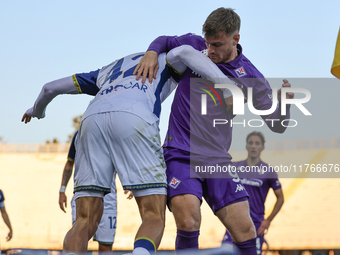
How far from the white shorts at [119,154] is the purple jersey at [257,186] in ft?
10.9

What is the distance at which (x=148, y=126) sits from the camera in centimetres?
278

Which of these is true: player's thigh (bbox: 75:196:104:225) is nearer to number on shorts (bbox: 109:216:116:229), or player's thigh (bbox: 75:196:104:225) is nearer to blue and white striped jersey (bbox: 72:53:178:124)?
blue and white striped jersey (bbox: 72:53:178:124)

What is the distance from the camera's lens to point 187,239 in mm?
2984

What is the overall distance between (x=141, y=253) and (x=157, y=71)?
56.8 inches

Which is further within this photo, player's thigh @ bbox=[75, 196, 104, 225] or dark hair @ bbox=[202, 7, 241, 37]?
dark hair @ bbox=[202, 7, 241, 37]

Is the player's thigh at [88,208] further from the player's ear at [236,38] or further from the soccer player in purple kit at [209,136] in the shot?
the player's ear at [236,38]

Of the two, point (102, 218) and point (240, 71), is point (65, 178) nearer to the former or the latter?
point (102, 218)

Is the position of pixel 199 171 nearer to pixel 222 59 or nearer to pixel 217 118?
pixel 217 118

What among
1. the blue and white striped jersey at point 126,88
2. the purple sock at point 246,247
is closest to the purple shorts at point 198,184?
the purple sock at point 246,247

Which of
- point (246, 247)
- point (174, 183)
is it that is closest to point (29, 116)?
point (174, 183)

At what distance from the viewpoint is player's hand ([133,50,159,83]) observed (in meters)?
3.01

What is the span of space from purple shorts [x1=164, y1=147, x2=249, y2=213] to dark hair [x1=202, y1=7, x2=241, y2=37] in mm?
1002


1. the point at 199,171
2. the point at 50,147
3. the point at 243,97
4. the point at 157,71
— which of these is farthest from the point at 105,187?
the point at 50,147

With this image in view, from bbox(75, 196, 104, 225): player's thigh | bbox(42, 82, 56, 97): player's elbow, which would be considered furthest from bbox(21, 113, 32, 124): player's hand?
bbox(75, 196, 104, 225): player's thigh
